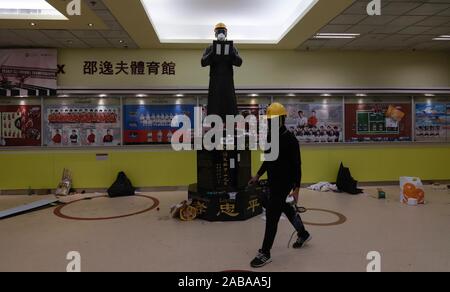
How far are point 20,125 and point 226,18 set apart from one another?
4.87 meters

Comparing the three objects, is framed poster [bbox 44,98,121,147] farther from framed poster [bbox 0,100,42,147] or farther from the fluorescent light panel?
the fluorescent light panel

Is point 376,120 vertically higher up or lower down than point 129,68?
lower down

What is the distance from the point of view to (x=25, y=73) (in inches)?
245

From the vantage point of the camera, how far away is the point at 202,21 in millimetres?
6285

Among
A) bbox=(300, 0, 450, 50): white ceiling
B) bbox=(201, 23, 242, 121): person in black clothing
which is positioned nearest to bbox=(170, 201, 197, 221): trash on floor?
bbox=(201, 23, 242, 121): person in black clothing

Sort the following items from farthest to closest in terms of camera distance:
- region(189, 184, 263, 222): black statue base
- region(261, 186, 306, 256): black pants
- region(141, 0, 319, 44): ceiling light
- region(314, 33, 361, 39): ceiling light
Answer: region(314, 33, 361, 39): ceiling light, region(141, 0, 319, 44): ceiling light, region(189, 184, 263, 222): black statue base, region(261, 186, 306, 256): black pants

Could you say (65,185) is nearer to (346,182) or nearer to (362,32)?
(346,182)

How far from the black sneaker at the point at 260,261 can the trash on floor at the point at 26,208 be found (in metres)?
3.94

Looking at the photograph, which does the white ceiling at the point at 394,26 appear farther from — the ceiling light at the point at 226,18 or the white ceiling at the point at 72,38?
the white ceiling at the point at 72,38

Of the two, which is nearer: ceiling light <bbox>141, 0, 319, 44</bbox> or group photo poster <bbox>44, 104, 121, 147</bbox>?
ceiling light <bbox>141, 0, 319, 44</bbox>

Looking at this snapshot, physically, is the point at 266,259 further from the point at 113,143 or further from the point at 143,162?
the point at 113,143

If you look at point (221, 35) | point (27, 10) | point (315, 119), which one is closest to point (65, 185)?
point (27, 10)

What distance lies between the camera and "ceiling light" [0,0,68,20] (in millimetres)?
4855

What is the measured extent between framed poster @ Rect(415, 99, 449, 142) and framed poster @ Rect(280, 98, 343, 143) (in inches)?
74.2
